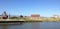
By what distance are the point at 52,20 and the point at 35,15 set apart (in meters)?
7.92

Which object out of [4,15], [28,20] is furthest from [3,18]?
[28,20]

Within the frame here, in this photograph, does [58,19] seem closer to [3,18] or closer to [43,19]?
[43,19]

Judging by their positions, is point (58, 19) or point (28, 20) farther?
point (58, 19)

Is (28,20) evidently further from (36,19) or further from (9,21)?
(9,21)

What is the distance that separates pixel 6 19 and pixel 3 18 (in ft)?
4.90

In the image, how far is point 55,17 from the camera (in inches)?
1791

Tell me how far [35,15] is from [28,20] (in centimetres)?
280

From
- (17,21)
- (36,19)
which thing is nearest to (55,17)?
(36,19)

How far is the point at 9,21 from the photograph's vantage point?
3025 cm

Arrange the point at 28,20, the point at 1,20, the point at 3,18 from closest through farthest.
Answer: the point at 1,20 < the point at 3,18 < the point at 28,20

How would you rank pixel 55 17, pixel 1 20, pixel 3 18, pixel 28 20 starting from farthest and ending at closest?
pixel 55 17 → pixel 28 20 → pixel 3 18 → pixel 1 20

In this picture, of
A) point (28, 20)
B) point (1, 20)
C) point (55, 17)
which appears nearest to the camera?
point (1, 20)

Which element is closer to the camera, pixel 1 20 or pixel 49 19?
pixel 1 20

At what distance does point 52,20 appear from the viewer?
46.0m
